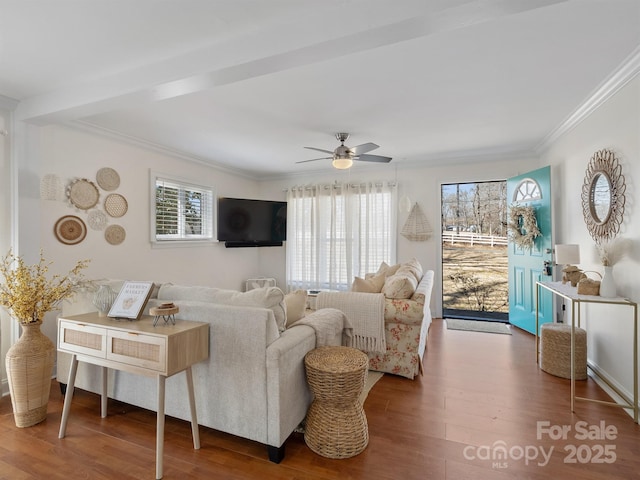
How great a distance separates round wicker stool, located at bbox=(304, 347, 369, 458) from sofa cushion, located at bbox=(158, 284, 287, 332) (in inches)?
14.8

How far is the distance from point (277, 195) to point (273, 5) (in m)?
4.59

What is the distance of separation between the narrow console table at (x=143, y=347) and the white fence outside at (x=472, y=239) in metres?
5.07

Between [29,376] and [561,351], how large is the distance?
169 inches

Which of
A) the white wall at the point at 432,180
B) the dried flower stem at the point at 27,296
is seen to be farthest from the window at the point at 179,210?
the white wall at the point at 432,180

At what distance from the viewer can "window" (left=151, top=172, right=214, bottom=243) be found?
424 cm

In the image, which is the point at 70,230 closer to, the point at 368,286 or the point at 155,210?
the point at 155,210

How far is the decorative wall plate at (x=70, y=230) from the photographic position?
123 inches

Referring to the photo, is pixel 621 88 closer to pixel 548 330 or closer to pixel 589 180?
pixel 589 180

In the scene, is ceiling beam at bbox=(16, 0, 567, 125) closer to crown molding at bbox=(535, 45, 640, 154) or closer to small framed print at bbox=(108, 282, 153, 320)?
small framed print at bbox=(108, 282, 153, 320)

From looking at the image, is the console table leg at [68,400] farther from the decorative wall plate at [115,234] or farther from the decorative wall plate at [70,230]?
the decorative wall plate at [115,234]

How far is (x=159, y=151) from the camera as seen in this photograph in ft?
13.8

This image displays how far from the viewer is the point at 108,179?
3.58m

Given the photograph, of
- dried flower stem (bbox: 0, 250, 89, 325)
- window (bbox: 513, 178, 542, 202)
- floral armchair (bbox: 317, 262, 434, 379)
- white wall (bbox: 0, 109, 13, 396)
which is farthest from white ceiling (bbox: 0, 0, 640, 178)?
floral armchair (bbox: 317, 262, 434, 379)

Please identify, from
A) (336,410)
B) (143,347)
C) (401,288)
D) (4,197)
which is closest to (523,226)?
(401,288)
